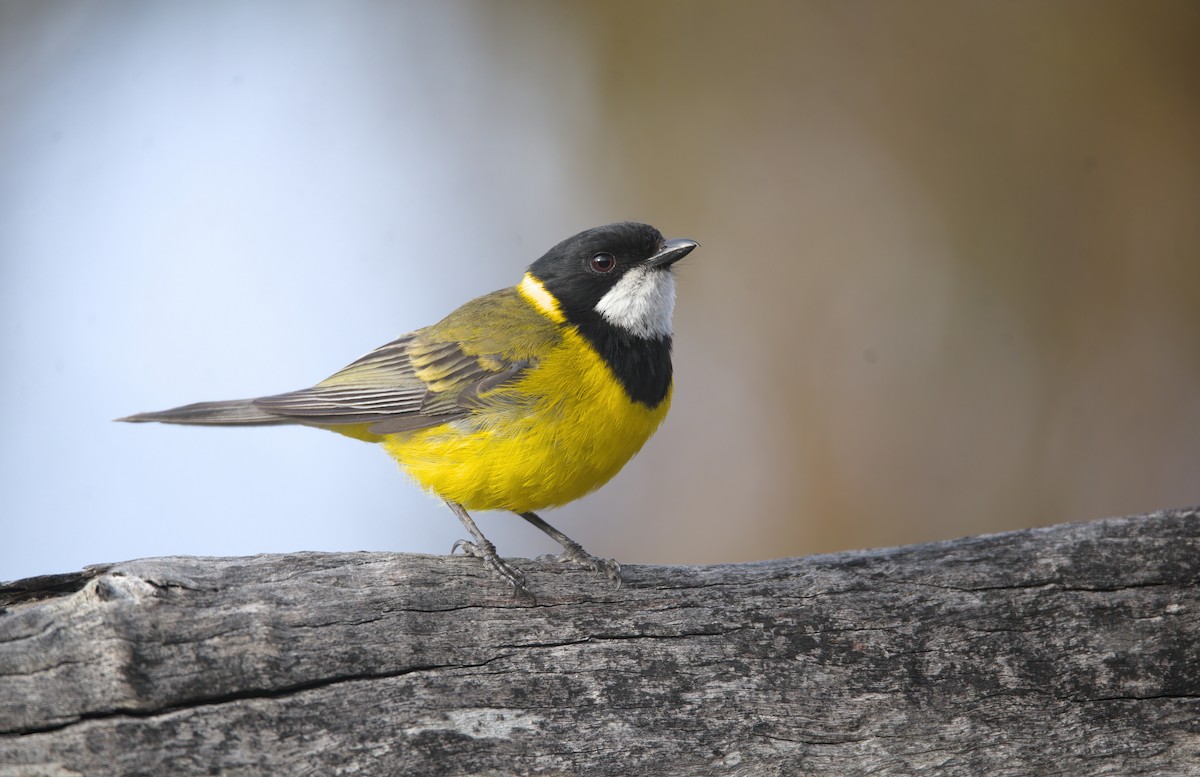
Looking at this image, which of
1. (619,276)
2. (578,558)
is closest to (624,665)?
(578,558)

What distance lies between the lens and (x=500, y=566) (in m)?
3.59

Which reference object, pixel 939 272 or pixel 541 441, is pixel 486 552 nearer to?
pixel 541 441

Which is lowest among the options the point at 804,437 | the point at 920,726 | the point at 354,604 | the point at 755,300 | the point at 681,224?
the point at 920,726

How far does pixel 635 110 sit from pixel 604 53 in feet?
1.39

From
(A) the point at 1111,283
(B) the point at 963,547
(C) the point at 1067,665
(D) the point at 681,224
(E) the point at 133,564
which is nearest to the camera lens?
(E) the point at 133,564

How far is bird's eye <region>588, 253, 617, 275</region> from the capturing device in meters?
4.66

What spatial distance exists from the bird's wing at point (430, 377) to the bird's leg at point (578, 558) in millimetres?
679

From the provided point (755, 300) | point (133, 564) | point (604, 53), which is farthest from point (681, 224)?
point (133, 564)

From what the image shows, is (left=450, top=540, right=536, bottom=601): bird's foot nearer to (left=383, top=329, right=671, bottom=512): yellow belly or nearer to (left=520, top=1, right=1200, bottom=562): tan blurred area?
(left=383, top=329, right=671, bottom=512): yellow belly

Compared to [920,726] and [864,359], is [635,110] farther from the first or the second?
[920,726]

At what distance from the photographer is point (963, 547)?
385 centimetres

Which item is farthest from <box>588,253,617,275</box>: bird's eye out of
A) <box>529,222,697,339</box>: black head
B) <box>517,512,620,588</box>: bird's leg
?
<box>517,512,620,588</box>: bird's leg

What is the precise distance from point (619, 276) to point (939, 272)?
2.66 meters

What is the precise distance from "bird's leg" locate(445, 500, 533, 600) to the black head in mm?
1013
